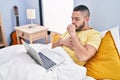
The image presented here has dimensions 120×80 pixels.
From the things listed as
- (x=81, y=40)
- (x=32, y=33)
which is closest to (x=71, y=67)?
(x=81, y=40)

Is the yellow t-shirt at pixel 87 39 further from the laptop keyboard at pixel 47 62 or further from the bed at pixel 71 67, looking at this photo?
the laptop keyboard at pixel 47 62

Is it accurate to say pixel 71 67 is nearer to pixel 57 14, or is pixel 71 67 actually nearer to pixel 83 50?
pixel 83 50

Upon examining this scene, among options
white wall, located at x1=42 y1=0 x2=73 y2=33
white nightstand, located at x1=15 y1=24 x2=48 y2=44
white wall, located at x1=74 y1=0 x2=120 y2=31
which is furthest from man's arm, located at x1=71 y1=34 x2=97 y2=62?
white nightstand, located at x1=15 y1=24 x2=48 y2=44

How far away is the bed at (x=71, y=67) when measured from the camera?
1157mm

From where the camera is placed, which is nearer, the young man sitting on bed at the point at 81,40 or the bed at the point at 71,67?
the bed at the point at 71,67

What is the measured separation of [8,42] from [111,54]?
2151 millimetres

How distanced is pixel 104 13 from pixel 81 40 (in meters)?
0.49

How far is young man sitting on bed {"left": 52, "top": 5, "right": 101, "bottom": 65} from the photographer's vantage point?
1.38 m

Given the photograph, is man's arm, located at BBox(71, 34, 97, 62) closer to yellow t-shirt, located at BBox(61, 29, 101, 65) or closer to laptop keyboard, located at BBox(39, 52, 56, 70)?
yellow t-shirt, located at BBox(61, 29, 101, 65)

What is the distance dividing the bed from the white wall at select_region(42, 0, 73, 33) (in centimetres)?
95

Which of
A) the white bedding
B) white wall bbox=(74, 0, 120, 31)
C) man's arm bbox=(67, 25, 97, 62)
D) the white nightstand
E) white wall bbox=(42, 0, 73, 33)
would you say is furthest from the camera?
the white nightstand

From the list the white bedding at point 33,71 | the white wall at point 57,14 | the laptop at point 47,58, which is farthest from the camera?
the white wall at point 57,14

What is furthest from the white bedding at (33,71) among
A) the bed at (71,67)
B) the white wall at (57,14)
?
the white wall at (57,14)

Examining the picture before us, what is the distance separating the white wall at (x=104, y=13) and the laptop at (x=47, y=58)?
69cm
